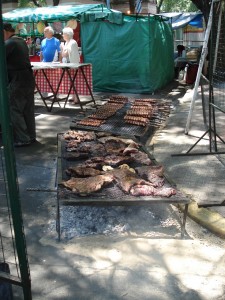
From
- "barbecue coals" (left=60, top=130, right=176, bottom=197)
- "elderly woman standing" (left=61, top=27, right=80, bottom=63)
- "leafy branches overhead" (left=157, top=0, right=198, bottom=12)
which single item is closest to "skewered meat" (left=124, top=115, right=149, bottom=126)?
"barbecue coals" (left=60, top=130, right=176, bottom=197)

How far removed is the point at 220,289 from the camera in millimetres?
3340

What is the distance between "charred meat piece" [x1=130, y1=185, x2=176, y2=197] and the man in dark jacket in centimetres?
392

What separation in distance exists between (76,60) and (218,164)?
700 centimetres

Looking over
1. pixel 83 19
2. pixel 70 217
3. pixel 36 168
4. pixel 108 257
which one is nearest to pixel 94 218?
pixel 70 217

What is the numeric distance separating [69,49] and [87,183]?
8171 millimetres

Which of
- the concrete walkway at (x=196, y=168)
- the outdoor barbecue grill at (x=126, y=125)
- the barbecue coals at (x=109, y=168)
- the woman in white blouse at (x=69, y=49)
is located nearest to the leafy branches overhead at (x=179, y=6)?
the woman in white blouse at (x=69, y=49)

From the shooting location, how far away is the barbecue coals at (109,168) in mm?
4277

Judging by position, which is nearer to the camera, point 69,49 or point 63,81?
point 63,81

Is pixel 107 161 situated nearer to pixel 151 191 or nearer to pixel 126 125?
pixel 151 191

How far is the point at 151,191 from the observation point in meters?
4.20

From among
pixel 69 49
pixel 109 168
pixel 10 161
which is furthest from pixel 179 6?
pixel 10 161

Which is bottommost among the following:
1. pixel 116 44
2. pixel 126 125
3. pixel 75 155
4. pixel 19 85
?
pixel 126 125

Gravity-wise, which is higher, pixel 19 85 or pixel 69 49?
pixel 69 49

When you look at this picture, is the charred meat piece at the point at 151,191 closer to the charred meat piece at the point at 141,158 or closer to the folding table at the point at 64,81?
the charred meat piece at the point at 141,158
